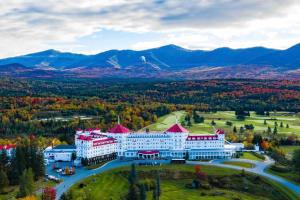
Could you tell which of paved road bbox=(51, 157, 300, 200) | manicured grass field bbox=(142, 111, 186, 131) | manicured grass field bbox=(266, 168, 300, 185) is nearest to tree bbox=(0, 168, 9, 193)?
paved road bbox=(51, 157, 300, 200)

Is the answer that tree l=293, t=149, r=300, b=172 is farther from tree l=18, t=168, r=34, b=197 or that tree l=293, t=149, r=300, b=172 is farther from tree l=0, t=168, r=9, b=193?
tree l=0, t=168, r=9, b=193

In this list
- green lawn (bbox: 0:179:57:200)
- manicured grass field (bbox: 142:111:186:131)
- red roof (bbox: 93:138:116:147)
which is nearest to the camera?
green lawn (bbox: 0:179:57:200)

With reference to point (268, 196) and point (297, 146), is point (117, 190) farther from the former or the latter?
point (297, 146)

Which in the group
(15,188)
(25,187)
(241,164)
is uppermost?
(25,187)

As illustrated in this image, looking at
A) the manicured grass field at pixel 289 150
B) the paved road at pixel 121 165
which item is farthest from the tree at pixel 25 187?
the manicured grass field at pixel 289 150

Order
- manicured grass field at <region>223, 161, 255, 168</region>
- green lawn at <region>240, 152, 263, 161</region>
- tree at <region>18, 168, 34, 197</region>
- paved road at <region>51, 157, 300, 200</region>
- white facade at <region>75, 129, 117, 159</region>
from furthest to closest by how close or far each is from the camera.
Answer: green lawn at <region>240, 152, 263, 161</region>
white facade at <region>75, 129, 117, 159</region>
manicured grass field at <region>223, 161, 255, 168</region>
paved road at <region>51, 157, 300, 200</region>
tree at <region>18, 168, 34, 197</region>

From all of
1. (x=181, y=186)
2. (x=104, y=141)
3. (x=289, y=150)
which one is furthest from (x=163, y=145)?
(x=289, y=150)

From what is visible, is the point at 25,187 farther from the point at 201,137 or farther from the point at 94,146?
the point at 201,137
